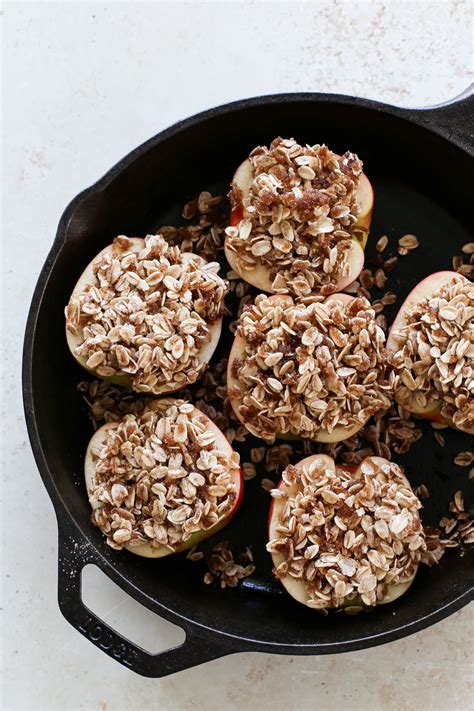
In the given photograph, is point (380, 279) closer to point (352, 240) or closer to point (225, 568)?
point (352, 240)

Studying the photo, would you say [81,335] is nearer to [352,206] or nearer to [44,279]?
[44,279]

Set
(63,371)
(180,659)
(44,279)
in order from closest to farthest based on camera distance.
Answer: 1. (180,659)
2. (44,279)
3. (63,371)

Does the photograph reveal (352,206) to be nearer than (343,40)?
Yes

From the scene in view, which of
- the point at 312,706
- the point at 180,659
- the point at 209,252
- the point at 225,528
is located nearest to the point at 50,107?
the point at 209,252

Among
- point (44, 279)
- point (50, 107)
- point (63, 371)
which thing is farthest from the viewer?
point (50, 107)

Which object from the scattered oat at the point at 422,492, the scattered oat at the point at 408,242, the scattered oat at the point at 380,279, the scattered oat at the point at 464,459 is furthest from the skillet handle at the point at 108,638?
the scattered oat at the point at 408,242

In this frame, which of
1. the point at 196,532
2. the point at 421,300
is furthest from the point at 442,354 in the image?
the point at 196,532
